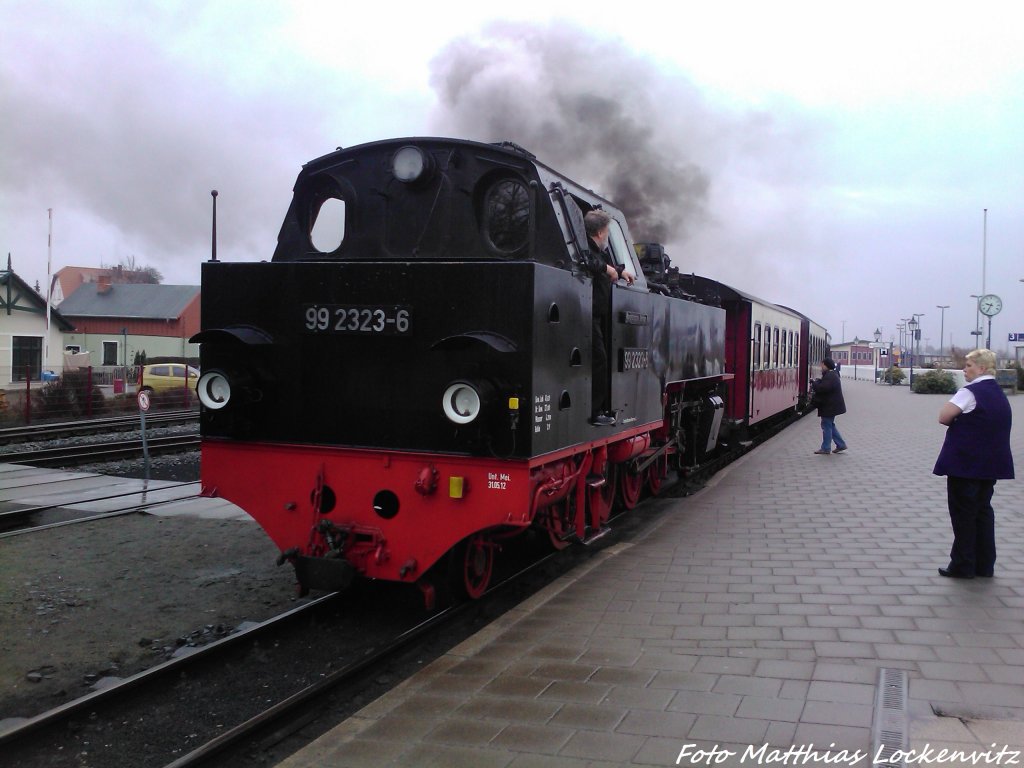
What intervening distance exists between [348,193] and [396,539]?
235 centimetres

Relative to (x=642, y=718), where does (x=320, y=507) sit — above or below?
above

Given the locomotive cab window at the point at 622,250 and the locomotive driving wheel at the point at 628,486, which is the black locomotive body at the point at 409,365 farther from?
the locomotive driving wheel at the point at 628,486

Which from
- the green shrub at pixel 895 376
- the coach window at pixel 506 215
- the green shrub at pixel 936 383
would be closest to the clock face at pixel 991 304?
the green shrub at pixel 936 383

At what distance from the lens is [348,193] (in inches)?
219

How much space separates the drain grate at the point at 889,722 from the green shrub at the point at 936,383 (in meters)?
33.9

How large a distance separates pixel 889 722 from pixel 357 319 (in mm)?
3320

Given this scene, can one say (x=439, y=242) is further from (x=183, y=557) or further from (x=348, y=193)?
(x=183, y=557)

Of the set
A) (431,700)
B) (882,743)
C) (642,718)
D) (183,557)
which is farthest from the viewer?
(183,557)

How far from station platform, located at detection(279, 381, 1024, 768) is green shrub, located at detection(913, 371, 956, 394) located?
1169 inches

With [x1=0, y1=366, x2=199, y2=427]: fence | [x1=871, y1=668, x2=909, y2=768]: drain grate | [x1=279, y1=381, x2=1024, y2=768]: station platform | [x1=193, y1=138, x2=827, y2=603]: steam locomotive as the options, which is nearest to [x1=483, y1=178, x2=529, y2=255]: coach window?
[x1=193, y1=138, x2=827, y2=603]: steam locomotive

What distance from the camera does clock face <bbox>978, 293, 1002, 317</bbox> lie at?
99.0 ft

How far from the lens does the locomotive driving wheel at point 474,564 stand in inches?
201

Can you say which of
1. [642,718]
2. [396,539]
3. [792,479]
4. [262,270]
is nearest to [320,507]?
[396,539]

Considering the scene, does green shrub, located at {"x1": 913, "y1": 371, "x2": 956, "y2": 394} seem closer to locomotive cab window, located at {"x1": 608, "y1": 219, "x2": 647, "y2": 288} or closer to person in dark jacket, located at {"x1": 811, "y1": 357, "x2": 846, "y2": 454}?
person in dark jacket, located at {"x1": 811, "y1": 357, "x2": 846, "y2": 454}
